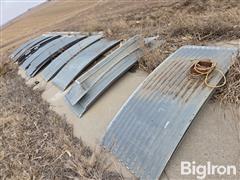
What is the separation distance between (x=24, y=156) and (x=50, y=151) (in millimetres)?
378

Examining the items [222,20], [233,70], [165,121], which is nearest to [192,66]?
[233,70]

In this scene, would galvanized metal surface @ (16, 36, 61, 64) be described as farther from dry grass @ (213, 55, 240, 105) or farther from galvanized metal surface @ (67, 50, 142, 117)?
dry grass @ (213, 55, 240, 105)

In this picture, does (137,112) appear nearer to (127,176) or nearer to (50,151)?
(127,176)

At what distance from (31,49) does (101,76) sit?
5.37m

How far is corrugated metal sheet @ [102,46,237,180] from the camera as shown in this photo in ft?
10.9

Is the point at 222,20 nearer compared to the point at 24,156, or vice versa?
the point at 24,156

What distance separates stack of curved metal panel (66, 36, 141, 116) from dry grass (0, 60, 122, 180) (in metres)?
0.36

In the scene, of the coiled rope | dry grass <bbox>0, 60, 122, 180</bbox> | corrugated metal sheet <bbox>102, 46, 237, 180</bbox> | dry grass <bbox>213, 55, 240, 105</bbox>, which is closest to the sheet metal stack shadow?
dry grass <bbox>0, 60, 122, 180</bbox>

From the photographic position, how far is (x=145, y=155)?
3371mm

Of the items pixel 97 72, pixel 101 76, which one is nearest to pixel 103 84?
pixel 101 76

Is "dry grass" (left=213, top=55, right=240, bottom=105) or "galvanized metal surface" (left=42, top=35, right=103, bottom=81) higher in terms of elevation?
"dry grass" (left=213, top=55, right=240, bottom=105)

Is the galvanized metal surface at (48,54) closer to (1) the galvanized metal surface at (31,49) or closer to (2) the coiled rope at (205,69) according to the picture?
(1) the galvanized metal surface at (31,49)

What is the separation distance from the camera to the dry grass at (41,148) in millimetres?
3541

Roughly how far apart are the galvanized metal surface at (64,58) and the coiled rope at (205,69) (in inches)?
126
